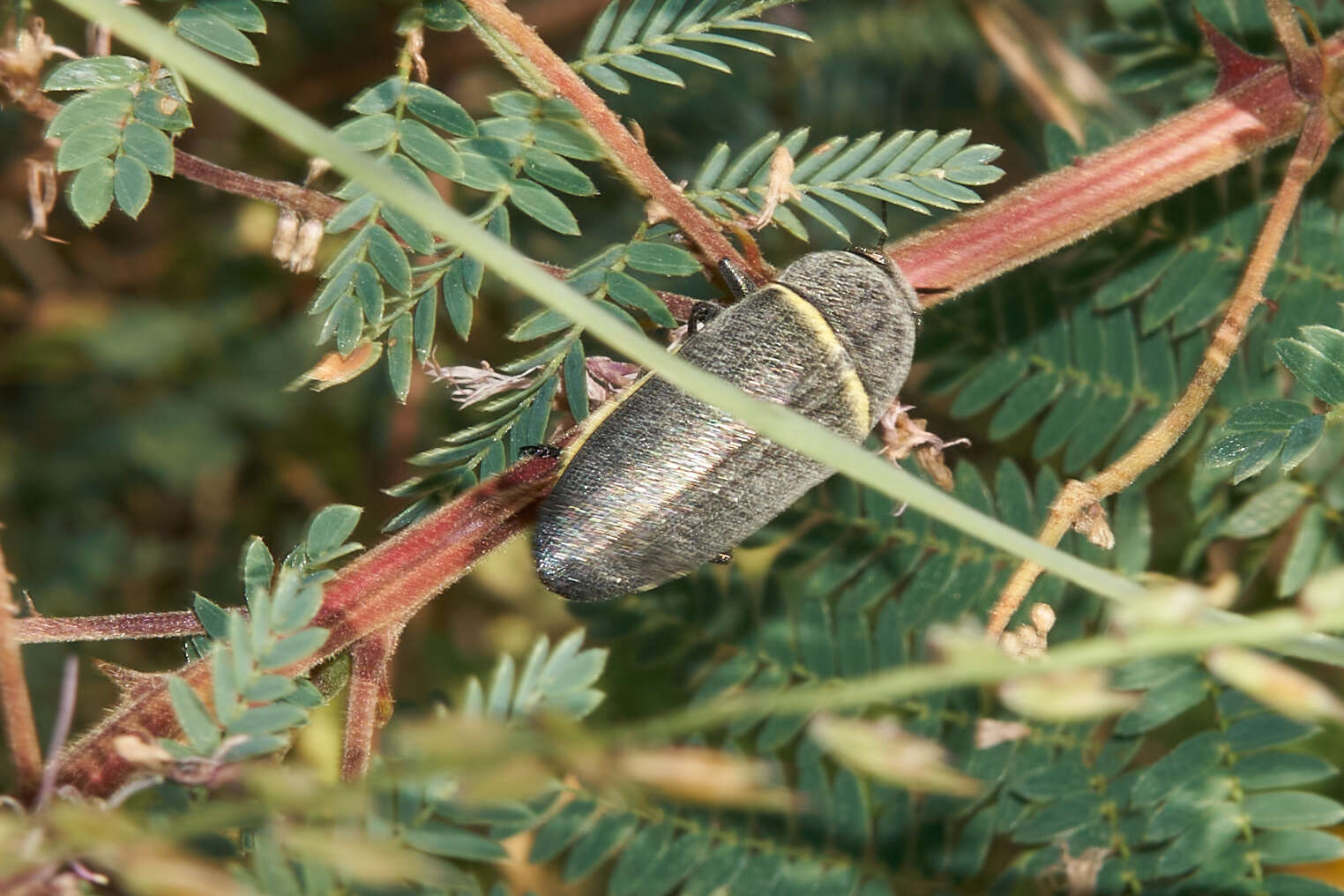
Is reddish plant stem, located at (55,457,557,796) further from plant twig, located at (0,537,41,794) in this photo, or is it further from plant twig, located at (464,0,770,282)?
plant twig, located at (464,0,770,282)

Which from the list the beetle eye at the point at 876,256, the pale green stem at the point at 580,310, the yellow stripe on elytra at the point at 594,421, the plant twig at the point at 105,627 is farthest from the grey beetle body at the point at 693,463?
the pale green stem at the point at 580,310

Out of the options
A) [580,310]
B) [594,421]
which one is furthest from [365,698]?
[580,310]

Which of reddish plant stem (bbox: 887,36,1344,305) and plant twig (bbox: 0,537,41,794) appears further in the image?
reddish plant stem (bbox: 887,36,1344,305)

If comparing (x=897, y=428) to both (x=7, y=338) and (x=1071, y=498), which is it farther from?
(x=7, y=338)

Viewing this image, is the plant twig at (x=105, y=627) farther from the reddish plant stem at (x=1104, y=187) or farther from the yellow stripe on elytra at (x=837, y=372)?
the reddish plant stem at (x=1104, y=187)

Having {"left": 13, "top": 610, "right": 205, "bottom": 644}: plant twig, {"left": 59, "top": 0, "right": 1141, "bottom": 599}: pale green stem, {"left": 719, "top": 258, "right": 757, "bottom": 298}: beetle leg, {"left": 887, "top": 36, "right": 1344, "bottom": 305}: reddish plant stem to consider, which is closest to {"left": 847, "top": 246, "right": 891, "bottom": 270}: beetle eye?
{"left": 887, "top": 36, "right": 1344, "bottom": 305}: reddish plant stem

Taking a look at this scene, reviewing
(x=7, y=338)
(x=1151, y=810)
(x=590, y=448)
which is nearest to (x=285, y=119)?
(x=590, y=448)
